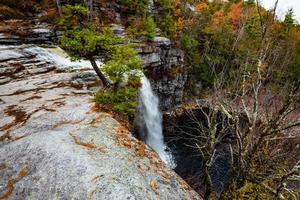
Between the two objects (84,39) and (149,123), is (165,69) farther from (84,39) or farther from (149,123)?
(84,39)

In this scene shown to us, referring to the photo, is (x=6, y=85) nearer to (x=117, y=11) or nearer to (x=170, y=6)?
(x=117, y=11)

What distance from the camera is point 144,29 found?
28.6 metres

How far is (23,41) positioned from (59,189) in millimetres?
18378

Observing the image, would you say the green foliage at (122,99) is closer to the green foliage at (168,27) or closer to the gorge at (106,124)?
the gorge at (106,124)

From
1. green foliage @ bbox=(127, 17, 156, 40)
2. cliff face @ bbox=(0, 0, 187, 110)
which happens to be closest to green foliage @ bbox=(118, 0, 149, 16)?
cliff face @ bbox=(0, 0, 187, 110)

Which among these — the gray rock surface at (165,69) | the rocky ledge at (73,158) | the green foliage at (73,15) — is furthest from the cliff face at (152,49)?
the rocky ledge at (73,158)

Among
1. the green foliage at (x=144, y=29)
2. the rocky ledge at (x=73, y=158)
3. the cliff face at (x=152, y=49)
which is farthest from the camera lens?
the green foliage at (x=144, y=29)

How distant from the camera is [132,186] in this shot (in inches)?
206

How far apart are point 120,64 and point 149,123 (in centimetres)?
976

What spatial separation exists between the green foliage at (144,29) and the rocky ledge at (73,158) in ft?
63.6

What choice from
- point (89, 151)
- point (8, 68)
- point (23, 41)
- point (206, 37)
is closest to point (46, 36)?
point (23, 41)

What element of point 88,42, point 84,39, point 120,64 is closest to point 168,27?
point 84,39

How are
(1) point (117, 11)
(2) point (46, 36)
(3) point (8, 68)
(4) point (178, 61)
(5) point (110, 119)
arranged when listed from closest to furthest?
(5) point (110, 119)
(3) point (8, 68)
(2) point (46, 36)
(1) point (117, 11)
(4) point (178, 61)

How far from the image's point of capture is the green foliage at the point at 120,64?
32.1ft
